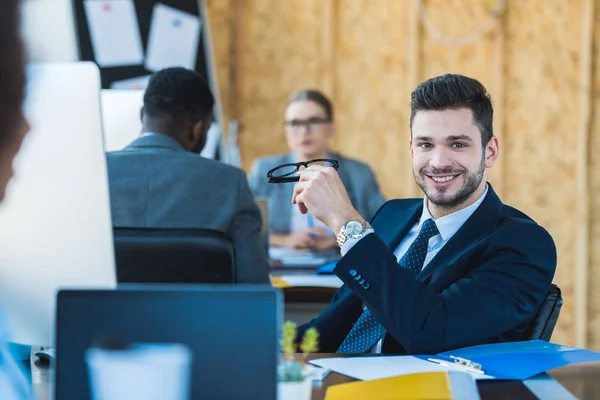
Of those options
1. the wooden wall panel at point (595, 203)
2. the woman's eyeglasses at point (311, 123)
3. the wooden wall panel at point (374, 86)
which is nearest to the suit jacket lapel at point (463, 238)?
the woman's eyeglasses at point (311, 123)

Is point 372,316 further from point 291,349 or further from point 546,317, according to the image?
point 291,349

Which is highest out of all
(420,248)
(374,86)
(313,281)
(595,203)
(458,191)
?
(374,86)

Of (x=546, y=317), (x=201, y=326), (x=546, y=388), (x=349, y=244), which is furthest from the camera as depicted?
(x=546, y=317)

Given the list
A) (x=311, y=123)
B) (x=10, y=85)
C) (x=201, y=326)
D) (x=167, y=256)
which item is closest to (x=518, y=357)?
(x=201, y=326)

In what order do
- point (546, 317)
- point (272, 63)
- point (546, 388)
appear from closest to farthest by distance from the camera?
point (546, 388) → point (546, 317) → point (272, 63)

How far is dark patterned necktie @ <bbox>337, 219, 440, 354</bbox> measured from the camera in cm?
169

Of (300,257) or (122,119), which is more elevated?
(122,119)

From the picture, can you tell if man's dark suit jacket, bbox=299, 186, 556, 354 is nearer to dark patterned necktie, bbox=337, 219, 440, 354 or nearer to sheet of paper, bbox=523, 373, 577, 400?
dark patterned necktie, bbox=337, 219, 440, 354

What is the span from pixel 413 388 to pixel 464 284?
50 centimetres

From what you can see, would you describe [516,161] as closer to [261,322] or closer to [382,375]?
[382,375]

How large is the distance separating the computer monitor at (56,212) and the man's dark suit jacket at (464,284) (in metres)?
0.60

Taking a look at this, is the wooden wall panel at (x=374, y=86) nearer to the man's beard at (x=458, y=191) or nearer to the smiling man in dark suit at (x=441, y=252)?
the smiling man in dark suit at (x=441, y=252)

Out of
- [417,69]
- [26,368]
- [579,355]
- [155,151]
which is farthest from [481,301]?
[417,69]

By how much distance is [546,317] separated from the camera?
160 cm
